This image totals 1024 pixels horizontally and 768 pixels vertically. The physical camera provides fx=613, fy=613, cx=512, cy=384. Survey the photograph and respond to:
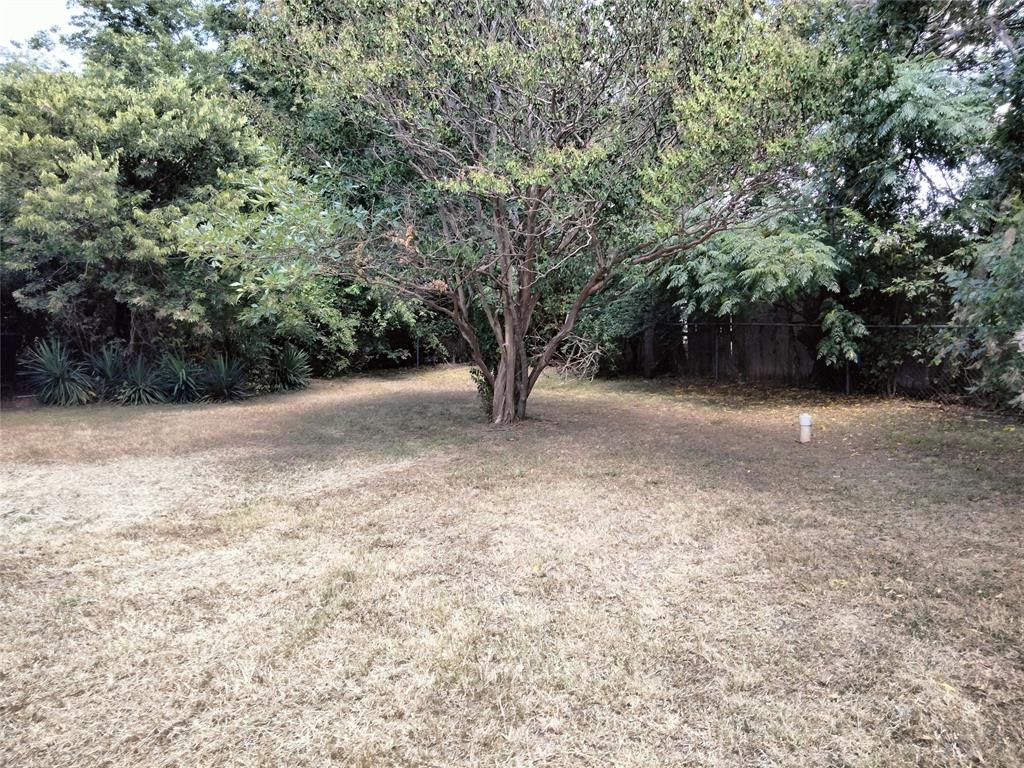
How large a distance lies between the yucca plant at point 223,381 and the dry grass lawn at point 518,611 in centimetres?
465

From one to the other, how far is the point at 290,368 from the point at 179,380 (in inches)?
93.1

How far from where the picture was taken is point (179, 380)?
10344 mm

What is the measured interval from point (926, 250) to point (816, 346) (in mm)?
2251

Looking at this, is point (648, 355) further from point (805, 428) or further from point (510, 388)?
point (805, 428)

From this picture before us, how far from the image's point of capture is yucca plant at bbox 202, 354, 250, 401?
10.6 metres

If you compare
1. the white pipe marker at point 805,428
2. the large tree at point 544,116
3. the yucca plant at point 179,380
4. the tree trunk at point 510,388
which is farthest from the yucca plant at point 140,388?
the white pipe marker at point 805,428

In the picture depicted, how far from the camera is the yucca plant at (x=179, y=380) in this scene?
1034 centimetres

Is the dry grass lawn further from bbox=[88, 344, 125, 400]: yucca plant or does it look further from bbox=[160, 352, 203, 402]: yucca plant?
bbox=[88, 344, 125, 400]: yucca plant

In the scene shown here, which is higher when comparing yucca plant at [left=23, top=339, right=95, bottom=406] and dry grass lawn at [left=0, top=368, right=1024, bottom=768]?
yucca plant at [left=23, top=339, right=95, bottom=406]

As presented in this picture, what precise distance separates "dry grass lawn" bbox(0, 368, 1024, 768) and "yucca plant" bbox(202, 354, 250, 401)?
15.2 feet

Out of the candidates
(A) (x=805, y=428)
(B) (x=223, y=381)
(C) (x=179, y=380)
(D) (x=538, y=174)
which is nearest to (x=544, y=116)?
(D) (x=538, y=174)

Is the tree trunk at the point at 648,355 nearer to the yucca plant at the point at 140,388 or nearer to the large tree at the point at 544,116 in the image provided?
the large tree at the point at 544,116

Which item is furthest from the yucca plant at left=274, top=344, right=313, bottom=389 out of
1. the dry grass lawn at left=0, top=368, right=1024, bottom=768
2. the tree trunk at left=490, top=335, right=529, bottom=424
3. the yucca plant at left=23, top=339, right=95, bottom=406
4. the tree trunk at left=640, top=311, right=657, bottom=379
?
the tree trunk at left=640, top=311, right=657, bottom=379

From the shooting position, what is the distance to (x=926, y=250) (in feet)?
28.2
